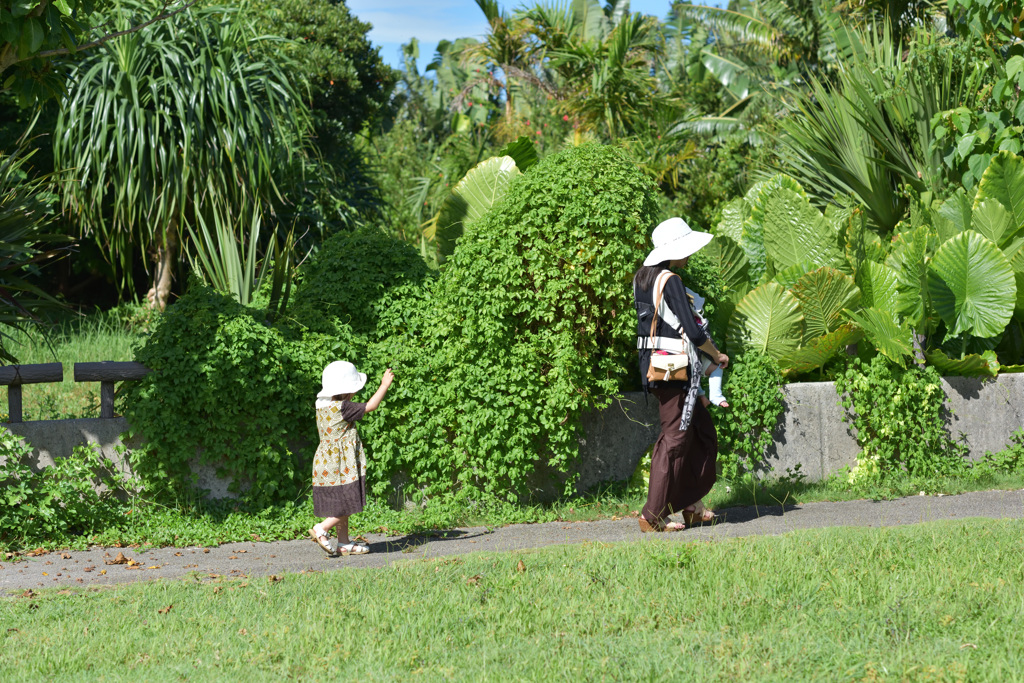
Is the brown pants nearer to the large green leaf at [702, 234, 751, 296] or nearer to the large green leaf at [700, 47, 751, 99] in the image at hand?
the large green leaf at [702, 234, 751, 296]

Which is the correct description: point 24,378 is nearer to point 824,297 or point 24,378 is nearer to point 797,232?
point 824,297

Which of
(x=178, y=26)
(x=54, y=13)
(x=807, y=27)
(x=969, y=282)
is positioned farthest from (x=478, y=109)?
(x=54, y=13)

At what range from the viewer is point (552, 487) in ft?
22.9

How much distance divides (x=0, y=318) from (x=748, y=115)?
2161cm

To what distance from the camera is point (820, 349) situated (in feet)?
23.9

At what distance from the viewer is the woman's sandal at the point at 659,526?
607cm

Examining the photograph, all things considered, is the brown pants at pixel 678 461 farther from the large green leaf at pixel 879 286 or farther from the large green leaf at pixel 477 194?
the large green leaf at pixel 477 194

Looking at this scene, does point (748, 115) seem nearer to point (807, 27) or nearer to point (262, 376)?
point (807, 27)

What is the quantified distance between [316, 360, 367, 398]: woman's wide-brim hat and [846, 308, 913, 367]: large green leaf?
3.68 m

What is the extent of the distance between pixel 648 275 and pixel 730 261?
2151 mm

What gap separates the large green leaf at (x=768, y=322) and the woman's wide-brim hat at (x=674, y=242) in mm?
1329

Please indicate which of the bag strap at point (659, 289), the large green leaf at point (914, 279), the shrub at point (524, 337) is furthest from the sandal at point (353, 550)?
the large green leaf at point (914, 279)

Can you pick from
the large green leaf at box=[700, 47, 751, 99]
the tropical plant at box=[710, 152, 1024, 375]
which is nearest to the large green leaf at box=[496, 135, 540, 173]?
the tropical plant at box=[710, 152, 1024, 375]

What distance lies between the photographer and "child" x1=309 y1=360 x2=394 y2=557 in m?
5.94
